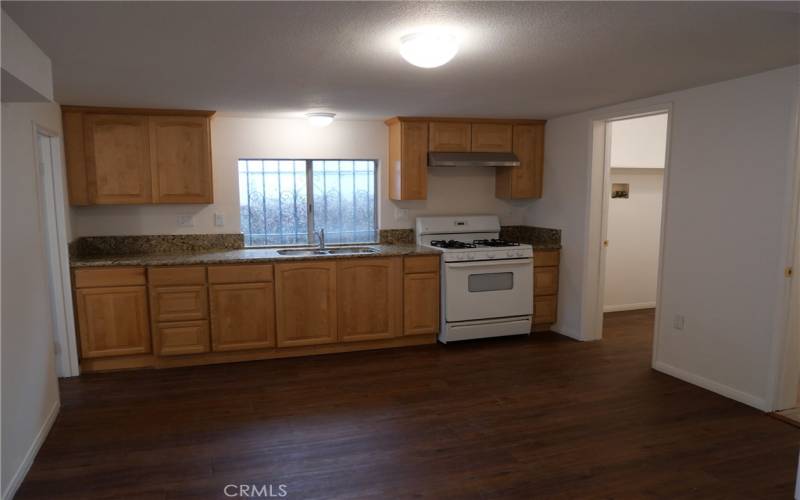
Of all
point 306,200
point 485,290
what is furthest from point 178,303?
point 485,290

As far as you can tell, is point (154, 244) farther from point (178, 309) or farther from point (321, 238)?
point (321, 238)

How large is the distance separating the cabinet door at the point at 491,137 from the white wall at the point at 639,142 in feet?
4.12

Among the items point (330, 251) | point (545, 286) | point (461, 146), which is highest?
point (461, 146)

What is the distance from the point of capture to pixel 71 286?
3.81m

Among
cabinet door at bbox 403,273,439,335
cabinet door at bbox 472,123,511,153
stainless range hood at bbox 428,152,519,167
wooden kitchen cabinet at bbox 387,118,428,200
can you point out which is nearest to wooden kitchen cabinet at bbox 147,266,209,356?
cabinet door at bbox 403,273,439,335

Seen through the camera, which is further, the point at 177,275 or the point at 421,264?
the point at 421,264

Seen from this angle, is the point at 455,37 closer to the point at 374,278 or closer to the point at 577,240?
the point at 374,278

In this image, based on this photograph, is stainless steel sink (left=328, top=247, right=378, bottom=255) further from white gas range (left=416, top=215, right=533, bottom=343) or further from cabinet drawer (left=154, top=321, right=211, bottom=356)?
cabinet drawer (left=154, top=321, right=211, bottom=356)

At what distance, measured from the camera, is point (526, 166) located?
5141 mm

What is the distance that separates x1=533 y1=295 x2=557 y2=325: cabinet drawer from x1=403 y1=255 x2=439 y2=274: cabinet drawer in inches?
42.6

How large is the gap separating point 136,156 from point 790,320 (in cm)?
475

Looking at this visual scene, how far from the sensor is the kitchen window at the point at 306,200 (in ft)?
15.8

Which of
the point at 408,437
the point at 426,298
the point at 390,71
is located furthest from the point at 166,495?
the point at 426,298

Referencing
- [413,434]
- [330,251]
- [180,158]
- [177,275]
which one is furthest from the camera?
[330,251]
